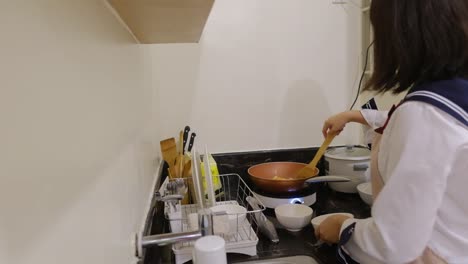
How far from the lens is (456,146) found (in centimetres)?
62

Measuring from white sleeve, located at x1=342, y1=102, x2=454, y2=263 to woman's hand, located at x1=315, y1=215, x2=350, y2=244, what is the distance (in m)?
0.24

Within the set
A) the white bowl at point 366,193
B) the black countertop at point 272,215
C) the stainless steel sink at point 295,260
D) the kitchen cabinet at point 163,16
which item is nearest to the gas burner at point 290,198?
the black countertop at point 272,215

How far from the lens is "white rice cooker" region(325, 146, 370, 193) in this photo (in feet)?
4.59

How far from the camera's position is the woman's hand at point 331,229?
3.21 ft

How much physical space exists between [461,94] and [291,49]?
100cm

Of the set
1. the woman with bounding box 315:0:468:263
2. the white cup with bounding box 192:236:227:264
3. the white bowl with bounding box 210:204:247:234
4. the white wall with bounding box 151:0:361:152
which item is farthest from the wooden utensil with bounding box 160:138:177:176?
the woman with bounding box 315:0:468:263

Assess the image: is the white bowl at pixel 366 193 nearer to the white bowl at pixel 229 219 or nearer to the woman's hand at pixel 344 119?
the woman's hand at pixel 344 119

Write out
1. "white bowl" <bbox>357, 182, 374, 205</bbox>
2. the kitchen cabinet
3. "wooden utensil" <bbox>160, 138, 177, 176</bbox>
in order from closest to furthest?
the kitchen cabinet, "white bowl" <bbox>357, 182, 374, 205</bbox>, "wooden utensil" <bbox>160, 138, 177, 176</bbox>

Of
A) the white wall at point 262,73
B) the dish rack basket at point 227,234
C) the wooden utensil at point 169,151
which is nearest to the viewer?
the dish rack basket at point 227,234

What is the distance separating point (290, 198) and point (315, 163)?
20cm

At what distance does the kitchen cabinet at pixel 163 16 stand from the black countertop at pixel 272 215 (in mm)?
538

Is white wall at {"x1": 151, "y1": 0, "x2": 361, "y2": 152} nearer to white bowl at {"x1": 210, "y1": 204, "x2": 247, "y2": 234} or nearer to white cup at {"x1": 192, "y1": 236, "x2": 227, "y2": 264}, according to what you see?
white bowl at {"x1": 210, "y1": 204, "x2": 247, "y2": 234}

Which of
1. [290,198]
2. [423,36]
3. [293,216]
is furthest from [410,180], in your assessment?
[290,198]

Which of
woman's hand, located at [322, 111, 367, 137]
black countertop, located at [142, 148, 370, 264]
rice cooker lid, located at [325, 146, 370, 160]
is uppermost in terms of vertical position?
woman's hand, located at [322, 111, 367, 137]
